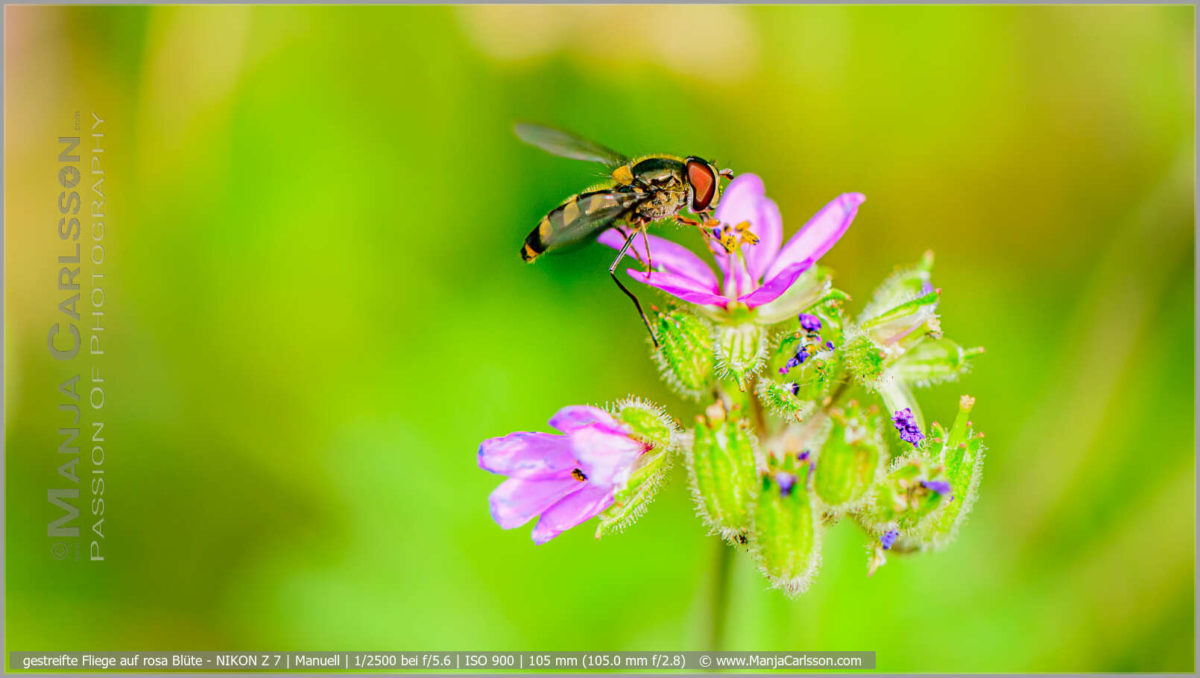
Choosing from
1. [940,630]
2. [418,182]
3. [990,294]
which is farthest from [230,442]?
[990,294]

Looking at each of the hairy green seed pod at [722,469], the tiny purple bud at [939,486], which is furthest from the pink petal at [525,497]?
the tiny purple bud at [939,486]

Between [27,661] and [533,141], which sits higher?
[533,141]

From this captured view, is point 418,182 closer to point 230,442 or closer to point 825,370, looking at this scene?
point 230,442

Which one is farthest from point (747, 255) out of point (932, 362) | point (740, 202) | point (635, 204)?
point (932, 362)

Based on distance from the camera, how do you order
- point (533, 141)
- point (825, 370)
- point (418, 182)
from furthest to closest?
1. point (418, 182)
2. point (533, 141)
3. point (825, 370)

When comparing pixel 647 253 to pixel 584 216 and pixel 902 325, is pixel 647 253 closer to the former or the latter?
pixel 584 216

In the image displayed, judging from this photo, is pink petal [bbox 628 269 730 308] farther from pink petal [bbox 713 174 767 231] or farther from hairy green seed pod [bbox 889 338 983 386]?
hairy green seed pod [bbox 889 338 983 386]

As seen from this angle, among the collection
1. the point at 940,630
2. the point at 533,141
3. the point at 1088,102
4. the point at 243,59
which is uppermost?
the point at 243,59
